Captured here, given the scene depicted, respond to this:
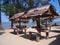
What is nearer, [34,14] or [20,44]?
[20,44]

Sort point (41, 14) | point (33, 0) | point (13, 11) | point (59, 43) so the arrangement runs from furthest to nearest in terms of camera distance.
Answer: point (33, 0) → point (13, 11) → point (41, 14) → point (59, 43)

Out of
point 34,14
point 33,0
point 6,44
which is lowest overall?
point 6,44

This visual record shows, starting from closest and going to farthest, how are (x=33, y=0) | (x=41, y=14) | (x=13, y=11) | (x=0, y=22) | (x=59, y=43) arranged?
1. (x=59, y=43)
2. (x=41, y=14)
3. (x=0, y=22)
4. (x=13, y=11)
5. (x=33, y=0)

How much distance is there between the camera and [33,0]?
36344 millimetres

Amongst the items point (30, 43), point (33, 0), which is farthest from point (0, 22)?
point (30, 43)

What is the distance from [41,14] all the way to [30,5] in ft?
74.1

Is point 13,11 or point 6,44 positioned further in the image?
point 13,11

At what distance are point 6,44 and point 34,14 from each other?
4.07 metres

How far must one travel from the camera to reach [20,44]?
1295cm

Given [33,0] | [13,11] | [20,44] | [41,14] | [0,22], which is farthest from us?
[33,0]

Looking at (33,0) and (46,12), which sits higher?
(33,0)

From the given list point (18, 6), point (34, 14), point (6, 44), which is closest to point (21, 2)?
point (18, 6)

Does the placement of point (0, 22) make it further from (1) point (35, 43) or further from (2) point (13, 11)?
(1) point (35, 43)

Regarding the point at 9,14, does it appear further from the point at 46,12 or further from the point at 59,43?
the point at 59,43
